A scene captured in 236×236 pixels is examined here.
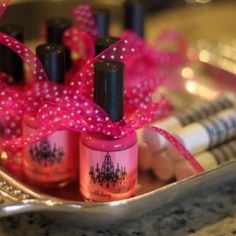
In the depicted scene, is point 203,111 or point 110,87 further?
point 203,111

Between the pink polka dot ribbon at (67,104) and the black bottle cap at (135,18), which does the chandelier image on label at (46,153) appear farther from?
Result: the black bottle cap at (135,18)

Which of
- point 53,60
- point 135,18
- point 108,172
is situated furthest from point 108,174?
point 135,18

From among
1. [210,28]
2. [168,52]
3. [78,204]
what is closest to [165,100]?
[168,52]

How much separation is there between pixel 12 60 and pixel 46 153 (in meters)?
0.09

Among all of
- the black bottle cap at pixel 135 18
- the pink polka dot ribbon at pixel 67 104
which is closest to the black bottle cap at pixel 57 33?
the pink polka dot ribbon at pixel 67 104

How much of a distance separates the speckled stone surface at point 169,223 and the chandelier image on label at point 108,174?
1.7 inches

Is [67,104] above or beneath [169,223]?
above

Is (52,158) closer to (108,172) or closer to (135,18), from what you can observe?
(108,172)

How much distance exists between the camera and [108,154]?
56cm

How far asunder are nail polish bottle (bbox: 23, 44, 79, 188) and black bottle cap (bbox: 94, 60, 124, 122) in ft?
0.17

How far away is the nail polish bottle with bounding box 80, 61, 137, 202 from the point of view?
0.55 m

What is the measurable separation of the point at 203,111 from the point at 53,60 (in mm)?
204

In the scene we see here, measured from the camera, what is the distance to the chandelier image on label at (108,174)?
57cm

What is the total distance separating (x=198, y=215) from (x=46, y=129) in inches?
6.2
